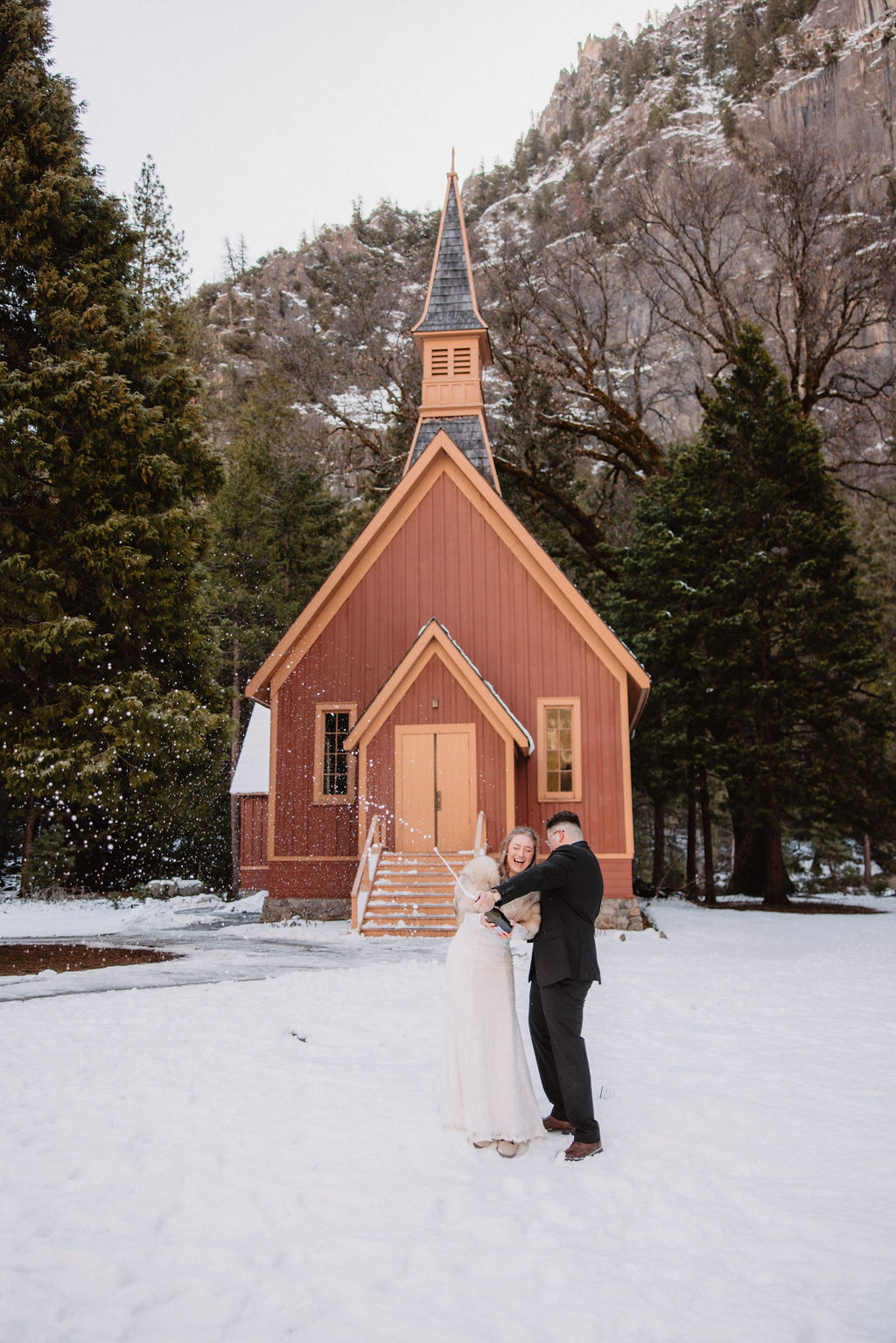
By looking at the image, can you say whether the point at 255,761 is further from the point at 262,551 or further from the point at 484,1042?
the point at 484,1042

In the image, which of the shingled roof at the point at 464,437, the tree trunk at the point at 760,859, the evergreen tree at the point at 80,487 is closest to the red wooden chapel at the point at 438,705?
the shingled roof at the point at 464,437

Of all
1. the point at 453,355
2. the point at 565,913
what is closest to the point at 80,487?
the point at 453,355

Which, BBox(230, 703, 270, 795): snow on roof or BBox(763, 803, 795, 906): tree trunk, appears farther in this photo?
BBox(230, 703, 270, 795): snow on roof

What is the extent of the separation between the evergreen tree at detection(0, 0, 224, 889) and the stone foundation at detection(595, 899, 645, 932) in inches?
308

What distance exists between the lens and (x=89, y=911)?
55.6 ft

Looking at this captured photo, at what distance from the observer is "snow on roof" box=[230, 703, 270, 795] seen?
2186 centimetres

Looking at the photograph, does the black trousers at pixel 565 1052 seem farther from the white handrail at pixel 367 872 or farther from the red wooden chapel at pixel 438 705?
the red wooden chapel at pixel 438 705

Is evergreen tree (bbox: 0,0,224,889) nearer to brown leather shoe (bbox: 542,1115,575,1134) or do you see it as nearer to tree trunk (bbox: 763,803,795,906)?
tree trunk (bbox: 763,803,795,906)

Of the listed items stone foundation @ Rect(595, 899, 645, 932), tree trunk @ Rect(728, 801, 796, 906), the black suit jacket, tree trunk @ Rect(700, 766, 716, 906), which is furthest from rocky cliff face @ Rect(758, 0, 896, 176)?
the black suit jacket

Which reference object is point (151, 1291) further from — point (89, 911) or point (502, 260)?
point (502, 260)

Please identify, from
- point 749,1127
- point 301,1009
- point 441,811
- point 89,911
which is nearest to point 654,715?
point 441,811

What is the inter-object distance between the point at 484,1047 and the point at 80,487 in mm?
15566

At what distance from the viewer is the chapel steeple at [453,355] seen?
58.4 feet

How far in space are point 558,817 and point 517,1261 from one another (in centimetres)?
213
